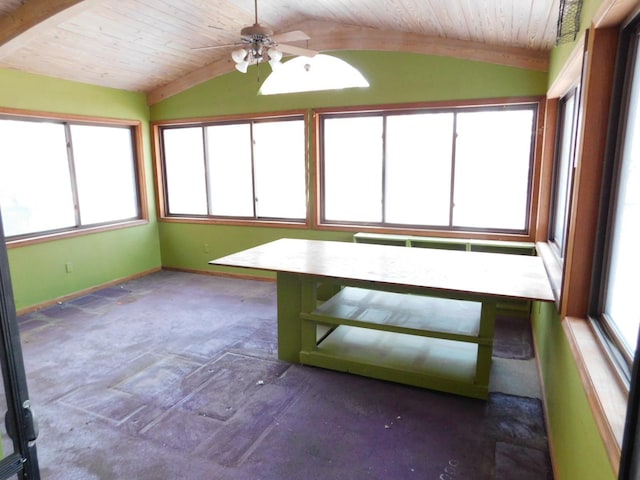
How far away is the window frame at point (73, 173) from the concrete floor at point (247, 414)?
1.17 metres

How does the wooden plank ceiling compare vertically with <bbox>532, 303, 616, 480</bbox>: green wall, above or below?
above

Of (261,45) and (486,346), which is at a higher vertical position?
(261,45)

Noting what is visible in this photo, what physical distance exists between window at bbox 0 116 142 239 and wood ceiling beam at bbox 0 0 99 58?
112 cm

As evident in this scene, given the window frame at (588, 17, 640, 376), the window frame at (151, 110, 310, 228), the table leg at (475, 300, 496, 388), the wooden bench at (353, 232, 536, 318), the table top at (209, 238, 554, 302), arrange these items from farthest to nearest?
the window frame at (151, 110, 310, 228) → the wooden bench at (353, 232, 536, 318) → the table leg at (475, 300, 496, 388) → the table top at (209, 238, 554, 302) → the window frame at (588, 17, 640, 376)

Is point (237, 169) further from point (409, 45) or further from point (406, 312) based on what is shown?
point (406, 312)

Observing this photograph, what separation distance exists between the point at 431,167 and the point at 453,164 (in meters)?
0.25

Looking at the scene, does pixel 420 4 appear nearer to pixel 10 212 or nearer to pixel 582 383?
pixel 582 383

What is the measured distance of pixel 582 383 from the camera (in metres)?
1.54

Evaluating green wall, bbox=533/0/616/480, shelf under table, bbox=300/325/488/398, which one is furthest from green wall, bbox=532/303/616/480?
shelf under table, bbox=300/325/488/398

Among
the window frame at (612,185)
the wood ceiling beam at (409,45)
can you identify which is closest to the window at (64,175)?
the wood ceiling beam at (409,45)

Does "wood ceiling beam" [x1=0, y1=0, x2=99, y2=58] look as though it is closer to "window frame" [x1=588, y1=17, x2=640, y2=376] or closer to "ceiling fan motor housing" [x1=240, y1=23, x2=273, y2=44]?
"ceiling fan motor housing" [x1=240, y1=23, x2=273, y2=44]

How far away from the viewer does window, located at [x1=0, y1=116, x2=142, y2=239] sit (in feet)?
14.4

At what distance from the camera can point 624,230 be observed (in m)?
1.66

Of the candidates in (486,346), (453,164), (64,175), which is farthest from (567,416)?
(64,175)
